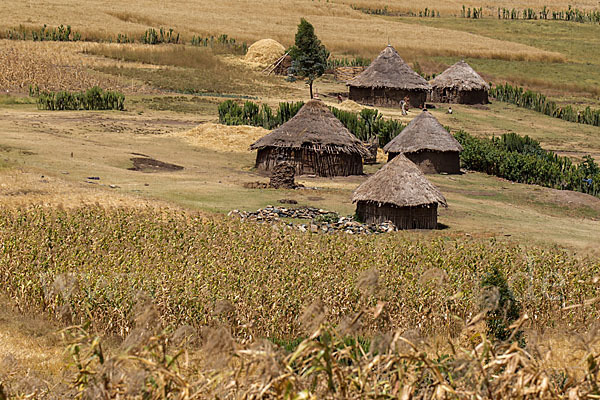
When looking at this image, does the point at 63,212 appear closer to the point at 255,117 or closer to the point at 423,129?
the point at 423,129

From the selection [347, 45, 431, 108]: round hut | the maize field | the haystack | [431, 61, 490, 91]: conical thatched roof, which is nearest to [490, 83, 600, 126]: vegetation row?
[431, 61, 490, 91]: conical thatched roof

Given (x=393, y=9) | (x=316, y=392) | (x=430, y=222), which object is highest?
(x=393, y=9)

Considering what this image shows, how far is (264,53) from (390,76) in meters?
16.4

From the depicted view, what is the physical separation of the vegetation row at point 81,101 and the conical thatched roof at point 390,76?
15.8m

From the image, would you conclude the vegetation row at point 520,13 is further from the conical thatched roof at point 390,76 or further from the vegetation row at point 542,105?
the conical thatched roof at point 390,76

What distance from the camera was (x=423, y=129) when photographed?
33344mm

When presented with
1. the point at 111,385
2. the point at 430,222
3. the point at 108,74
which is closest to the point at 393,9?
the point at 108,74

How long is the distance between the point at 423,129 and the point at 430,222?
12537 mm

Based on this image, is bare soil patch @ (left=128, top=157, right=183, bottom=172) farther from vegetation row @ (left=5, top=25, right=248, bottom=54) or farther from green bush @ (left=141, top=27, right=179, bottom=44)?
green bush @ (left=141, top=27, right=179, bottom=44)

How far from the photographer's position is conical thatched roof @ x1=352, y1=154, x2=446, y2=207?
21.0 metres

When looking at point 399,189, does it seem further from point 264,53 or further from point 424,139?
point 264,53

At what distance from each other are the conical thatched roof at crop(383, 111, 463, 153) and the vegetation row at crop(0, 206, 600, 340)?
15068 mm

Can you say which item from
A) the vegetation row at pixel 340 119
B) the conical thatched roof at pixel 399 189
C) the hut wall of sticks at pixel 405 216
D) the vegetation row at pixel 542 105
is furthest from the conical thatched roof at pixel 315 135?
the vegetation row at pixel 542 105

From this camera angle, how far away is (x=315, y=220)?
2092 centimetres
